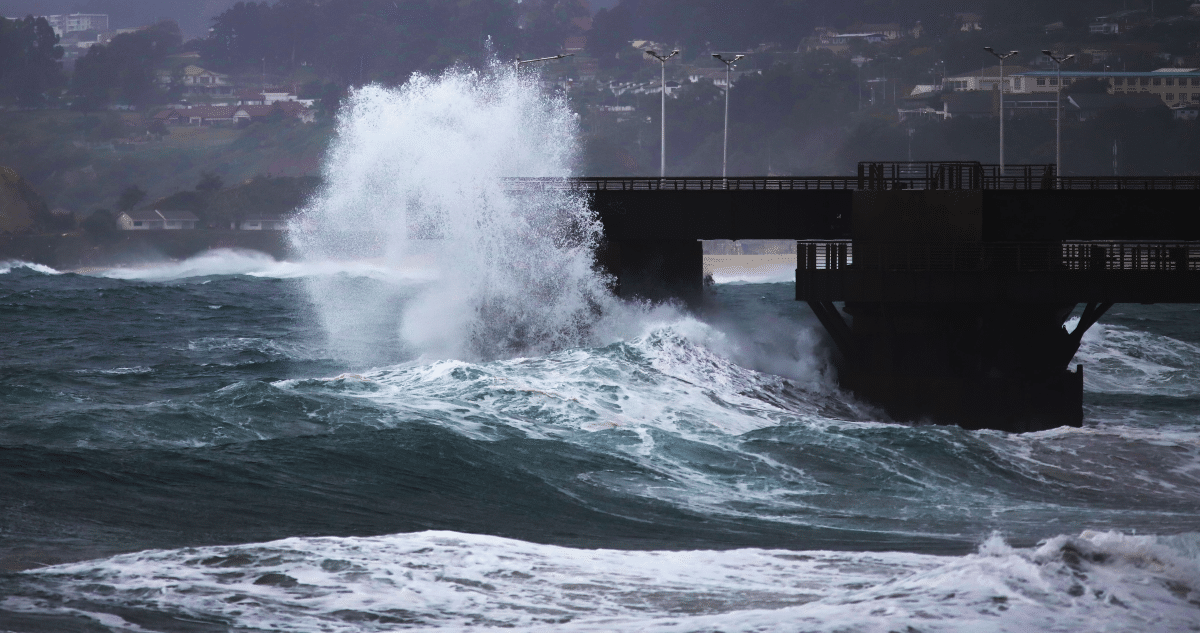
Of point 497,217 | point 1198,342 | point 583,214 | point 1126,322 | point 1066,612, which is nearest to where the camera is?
point 1066,612

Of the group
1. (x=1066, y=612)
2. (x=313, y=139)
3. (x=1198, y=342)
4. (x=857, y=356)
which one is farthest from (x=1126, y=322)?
(x=313, y=139)

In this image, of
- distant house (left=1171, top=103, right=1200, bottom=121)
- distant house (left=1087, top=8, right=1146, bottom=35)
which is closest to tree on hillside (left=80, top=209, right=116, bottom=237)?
distant house (left=1171, top=103, right=1200, bottom=121)

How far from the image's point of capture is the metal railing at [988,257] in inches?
1254

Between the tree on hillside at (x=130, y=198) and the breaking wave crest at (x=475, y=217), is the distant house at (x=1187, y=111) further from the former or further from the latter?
the tree on hillside at (x=130, y=198)

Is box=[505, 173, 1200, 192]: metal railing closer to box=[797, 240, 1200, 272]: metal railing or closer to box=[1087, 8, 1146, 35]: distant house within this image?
box=[797, 240, 1200, 272]: metal railing

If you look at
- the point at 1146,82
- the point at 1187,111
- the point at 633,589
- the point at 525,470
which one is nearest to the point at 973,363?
the point at 525,470

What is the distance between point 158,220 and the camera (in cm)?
16238

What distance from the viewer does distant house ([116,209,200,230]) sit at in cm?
16238

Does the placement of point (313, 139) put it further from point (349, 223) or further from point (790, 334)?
point (790, 334)

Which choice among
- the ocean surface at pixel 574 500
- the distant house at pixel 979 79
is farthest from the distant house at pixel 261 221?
the ocean surface at pixel 574 500

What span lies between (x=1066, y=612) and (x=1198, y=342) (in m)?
44.9

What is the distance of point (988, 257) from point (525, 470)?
53.5 ft

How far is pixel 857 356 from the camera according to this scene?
33719 millimetres

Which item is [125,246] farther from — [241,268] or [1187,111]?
[1187,111]
